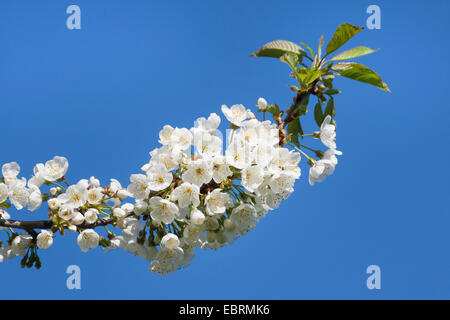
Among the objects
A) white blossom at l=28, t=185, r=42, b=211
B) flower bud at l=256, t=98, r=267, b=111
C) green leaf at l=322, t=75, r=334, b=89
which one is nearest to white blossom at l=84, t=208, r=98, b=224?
white blossom at l=28, t=185, r=42, b=211

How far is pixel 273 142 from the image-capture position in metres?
2.38

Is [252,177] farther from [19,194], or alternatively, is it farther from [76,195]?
→ [19,194]

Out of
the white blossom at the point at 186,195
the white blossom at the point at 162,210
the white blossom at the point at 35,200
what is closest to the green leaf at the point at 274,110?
the white blossom at the point at 186,195

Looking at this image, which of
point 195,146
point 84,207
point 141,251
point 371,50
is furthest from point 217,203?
point 371,50

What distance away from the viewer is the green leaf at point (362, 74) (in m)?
2.58

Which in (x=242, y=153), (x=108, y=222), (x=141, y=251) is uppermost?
(x=242, y=153)

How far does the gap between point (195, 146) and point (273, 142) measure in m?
0.48

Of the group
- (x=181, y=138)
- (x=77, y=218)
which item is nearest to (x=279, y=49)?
(x=181, y=138)

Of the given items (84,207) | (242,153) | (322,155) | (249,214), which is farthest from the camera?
(322,155)

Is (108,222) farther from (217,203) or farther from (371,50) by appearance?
(371,50)

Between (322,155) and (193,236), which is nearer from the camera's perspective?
(193,236)

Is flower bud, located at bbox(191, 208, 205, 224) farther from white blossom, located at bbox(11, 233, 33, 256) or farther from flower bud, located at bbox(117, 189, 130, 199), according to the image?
white blossom, located at bbox(11, 233, 33, 256)

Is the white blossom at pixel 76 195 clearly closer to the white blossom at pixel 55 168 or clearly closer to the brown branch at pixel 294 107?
the white blossom at pixel 55 168

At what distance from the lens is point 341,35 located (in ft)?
8.83
